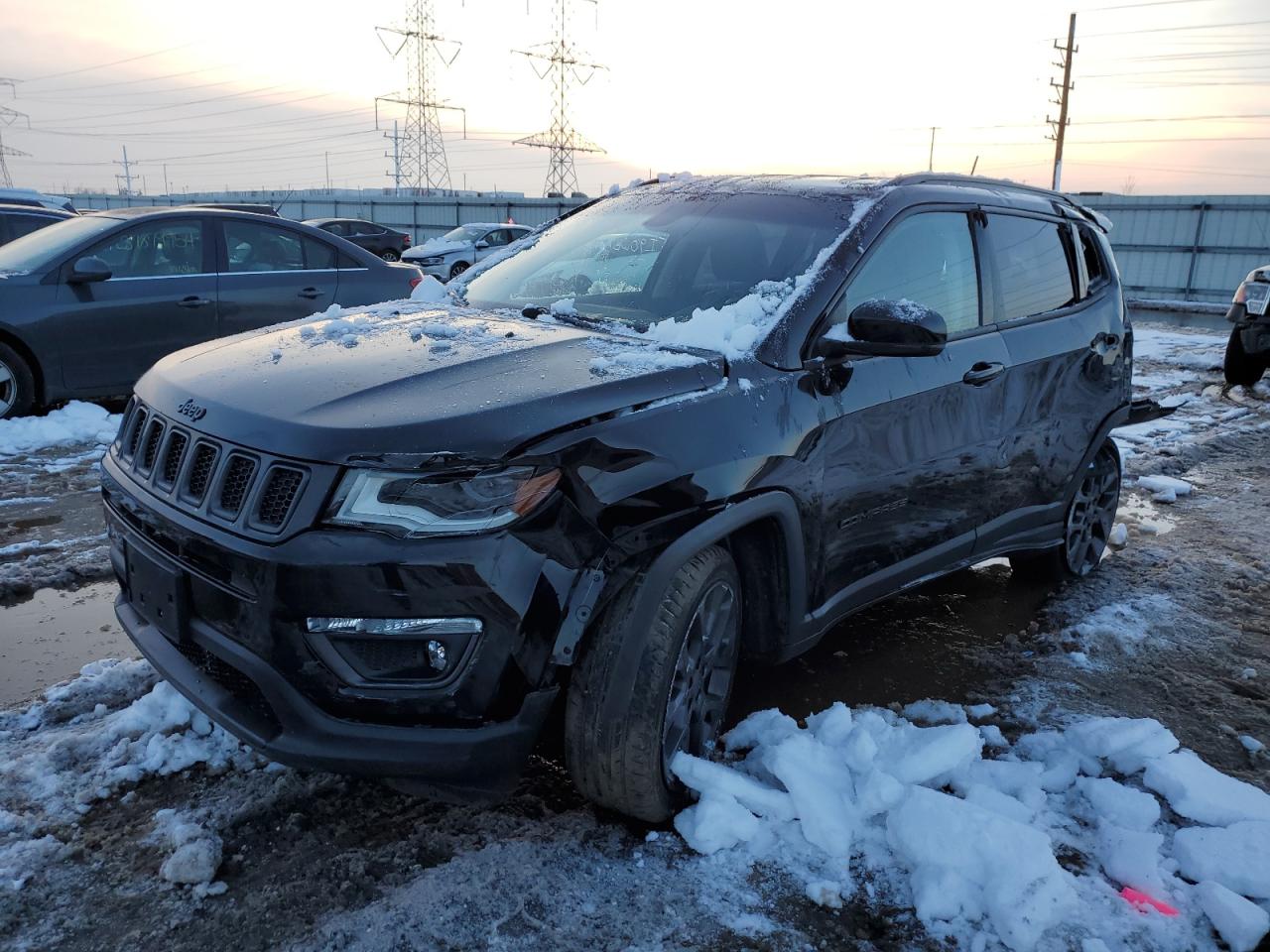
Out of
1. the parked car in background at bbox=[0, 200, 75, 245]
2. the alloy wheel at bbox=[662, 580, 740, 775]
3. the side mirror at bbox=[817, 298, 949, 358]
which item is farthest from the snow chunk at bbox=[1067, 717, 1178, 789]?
the parked car in background at bbox=[0, 200, 75, 245]

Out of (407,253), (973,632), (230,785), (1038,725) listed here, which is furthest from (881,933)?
(407,253)

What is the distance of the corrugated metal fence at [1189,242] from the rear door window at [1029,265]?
20181 millimetres

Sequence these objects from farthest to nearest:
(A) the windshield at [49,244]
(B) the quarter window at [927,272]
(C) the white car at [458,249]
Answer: (C) the white car at [458,249] < (A) the windshield at [49,244] < (B) the quarter window at [927,272]

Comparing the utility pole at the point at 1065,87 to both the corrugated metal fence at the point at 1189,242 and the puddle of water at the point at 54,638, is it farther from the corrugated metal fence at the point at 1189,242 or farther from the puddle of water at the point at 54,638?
the puddle of water at the point at 54,638

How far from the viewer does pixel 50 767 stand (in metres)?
2.71

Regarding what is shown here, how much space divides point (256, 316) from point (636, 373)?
5808 mm

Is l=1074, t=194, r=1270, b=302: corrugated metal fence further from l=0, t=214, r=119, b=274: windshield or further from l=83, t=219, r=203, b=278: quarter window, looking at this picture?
l=0, t=214, r=119, b=274: windshield

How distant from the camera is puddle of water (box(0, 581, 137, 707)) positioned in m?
3.32

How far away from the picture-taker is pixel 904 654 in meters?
3.90

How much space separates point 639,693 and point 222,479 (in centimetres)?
112

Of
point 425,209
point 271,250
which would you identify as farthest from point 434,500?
point 425,209

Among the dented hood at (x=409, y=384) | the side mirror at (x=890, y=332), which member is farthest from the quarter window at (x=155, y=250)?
the side mirror at (x=890, y=332)

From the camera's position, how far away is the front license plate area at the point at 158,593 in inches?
91.2

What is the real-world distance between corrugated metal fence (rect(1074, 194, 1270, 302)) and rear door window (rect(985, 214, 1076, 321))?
20181 mm
